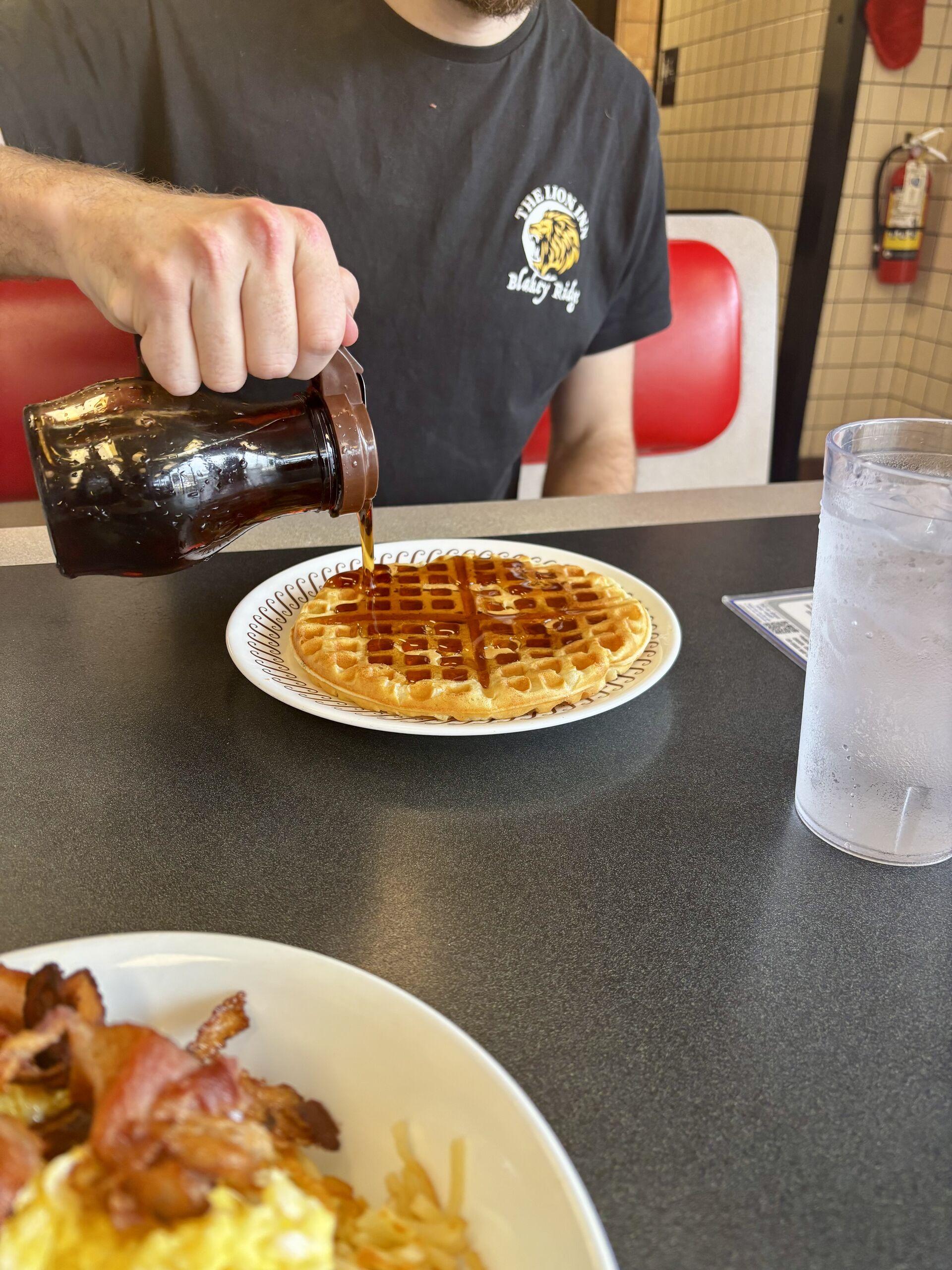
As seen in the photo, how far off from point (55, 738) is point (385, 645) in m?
0.32

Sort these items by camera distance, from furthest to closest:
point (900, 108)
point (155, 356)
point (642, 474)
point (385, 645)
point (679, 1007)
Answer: point (900, 108)
point (642, 474)
point (385, 645)
point (155, 356)
point (679, 1007)

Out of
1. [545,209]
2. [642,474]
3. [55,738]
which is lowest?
[642,474]

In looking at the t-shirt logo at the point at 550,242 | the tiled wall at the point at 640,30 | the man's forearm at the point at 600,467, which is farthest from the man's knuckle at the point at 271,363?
the tiled wall at the point at 640,30

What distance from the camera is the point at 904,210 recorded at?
3.88 metres

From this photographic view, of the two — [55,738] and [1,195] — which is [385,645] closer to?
[55,738]

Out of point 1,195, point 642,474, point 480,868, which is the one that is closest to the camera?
point 480,868

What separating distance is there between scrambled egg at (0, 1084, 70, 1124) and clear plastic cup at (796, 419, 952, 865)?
0.55 m

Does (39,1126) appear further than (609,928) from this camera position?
No

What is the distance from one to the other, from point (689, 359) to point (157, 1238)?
2.55 metres

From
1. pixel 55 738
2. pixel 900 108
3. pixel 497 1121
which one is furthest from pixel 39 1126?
pixel 900 108

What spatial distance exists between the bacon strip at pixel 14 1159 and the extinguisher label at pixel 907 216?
4436 millimetres

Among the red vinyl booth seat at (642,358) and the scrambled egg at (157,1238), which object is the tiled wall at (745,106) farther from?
the scrambled egg at (157,1238)

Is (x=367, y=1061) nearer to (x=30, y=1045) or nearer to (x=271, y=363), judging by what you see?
(x=30, y=1045)

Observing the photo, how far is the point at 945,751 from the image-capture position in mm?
661
